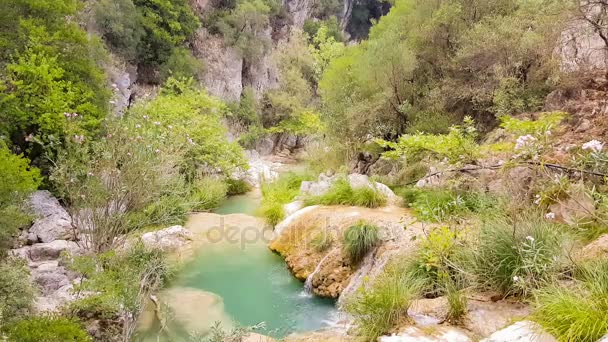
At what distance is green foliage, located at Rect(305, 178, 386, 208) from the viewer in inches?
390

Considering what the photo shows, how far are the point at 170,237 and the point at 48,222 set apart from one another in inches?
100

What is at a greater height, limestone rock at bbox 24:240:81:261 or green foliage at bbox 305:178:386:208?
green foliage at bbox 305:178:386:208

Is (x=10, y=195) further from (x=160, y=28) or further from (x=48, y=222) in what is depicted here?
(x=160, y=28)

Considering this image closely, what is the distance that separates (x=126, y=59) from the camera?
19547mm

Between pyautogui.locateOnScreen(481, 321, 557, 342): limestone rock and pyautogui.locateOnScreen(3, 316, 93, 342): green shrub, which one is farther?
pyautogui.locateOnScreen(3, 316, 93, 342): green shrub

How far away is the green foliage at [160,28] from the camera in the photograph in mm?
20281

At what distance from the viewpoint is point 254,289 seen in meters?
8.23

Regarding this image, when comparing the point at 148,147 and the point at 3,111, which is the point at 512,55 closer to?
the point at 148,147

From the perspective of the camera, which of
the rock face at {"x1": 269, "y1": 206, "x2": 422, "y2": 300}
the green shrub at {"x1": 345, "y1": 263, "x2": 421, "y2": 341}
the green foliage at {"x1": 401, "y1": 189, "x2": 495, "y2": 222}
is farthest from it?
the rock face at {"x1": 269, "y1": 206, "x2": 422, "y2": 300}

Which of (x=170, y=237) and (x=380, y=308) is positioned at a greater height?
(x=380, y=308)

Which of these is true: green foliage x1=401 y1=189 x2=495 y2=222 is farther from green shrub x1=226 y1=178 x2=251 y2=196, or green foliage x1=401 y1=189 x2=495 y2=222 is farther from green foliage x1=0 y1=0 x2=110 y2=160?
green shrub x1=226 y1=178 x2=251 y2=196

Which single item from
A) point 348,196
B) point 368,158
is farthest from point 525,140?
point 368,158

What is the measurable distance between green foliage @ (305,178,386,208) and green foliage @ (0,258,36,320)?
646 centimetres

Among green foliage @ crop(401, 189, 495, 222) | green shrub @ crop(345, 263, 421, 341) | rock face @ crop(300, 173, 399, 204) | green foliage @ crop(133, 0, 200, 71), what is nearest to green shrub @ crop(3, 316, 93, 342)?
green shrub @ crop(345, 263, 421, 341)
